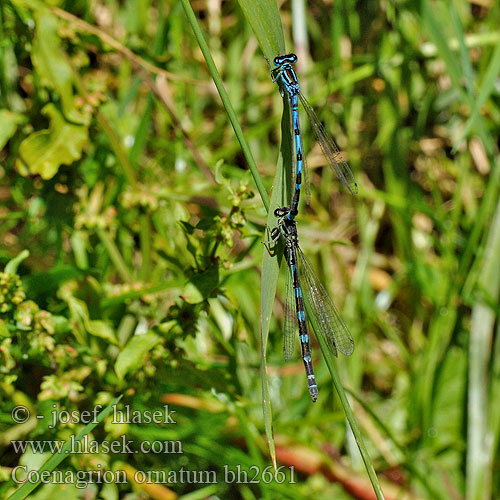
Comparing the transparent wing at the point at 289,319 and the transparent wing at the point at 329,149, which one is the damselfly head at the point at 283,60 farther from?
the transparent wing at the point at 289,319

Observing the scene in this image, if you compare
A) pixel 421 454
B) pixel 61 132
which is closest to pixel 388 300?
pixel 421 454

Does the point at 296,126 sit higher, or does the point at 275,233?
the point at 296,126

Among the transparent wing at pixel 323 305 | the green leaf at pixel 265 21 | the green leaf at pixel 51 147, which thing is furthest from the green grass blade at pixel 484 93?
the green leaf at pixel 51 147

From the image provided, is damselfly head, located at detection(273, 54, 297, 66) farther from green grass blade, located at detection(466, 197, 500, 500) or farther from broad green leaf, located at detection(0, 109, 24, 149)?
green grass blade, located at detection(466, 197, 500, 500)

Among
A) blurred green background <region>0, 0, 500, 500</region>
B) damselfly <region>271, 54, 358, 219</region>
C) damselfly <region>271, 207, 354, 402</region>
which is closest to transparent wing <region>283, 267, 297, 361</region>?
damselfly <region>271, 207, 354, 402</region>

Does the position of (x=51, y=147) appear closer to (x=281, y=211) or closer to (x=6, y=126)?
(x=6, y=126)

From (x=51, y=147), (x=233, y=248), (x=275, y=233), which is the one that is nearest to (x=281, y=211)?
(x=275, y=233)
